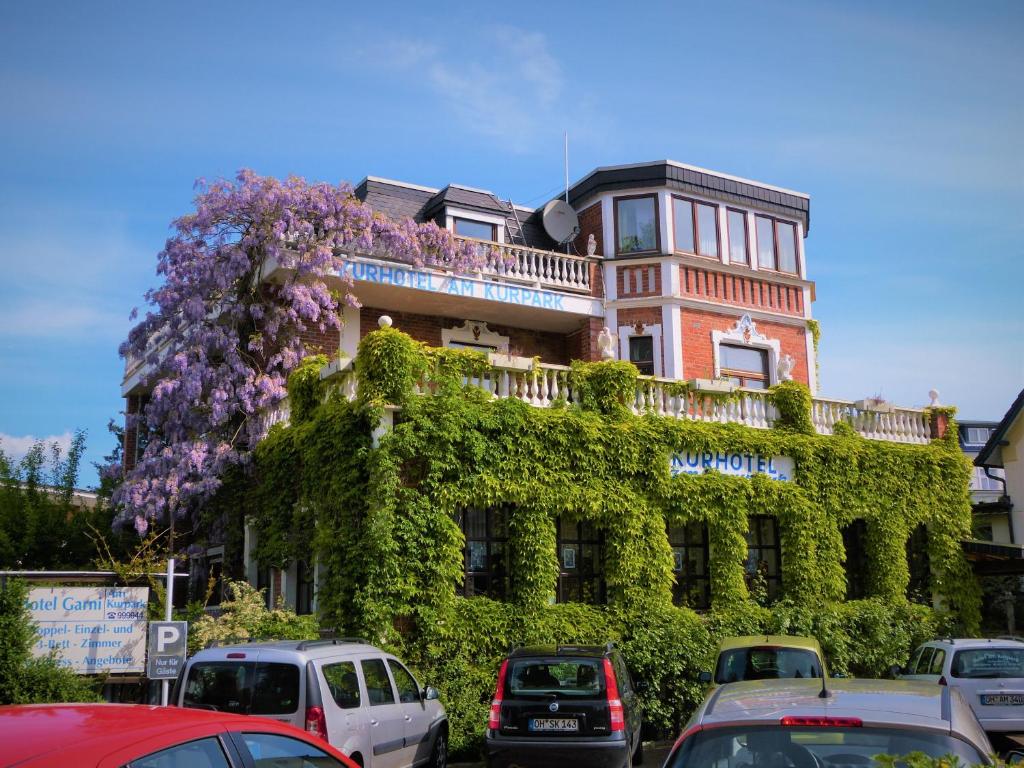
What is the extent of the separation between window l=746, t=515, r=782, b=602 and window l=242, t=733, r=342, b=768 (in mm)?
14828

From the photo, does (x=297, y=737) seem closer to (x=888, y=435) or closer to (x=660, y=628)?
(x=660, y=628)

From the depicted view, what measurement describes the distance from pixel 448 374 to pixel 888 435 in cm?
1084

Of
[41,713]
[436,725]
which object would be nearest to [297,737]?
[41,713]

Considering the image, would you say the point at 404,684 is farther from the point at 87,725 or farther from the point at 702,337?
the point at 702,337

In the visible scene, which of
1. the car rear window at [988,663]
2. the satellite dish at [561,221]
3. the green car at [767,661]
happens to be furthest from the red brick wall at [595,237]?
the car rear window at [988,663]

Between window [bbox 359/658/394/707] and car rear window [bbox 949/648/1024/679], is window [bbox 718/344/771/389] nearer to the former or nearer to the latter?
car rear window [bbox 949/648/1024/679]

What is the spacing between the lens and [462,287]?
69.2 ft

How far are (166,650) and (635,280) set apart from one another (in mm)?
14747

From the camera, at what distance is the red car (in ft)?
13.1

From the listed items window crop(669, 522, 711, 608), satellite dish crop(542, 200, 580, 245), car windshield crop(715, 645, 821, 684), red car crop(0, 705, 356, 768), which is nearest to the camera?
red car crop(0, 705, 356, 768)

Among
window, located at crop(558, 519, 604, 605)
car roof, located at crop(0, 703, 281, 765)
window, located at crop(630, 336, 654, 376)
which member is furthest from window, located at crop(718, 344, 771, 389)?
car roof, located at crop(0, 703, 281, 765)

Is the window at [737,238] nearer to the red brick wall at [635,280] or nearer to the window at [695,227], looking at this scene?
the window at [695,227]

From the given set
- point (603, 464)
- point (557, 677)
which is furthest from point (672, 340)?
point (557, 677)

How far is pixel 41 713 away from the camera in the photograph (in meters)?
4.57
